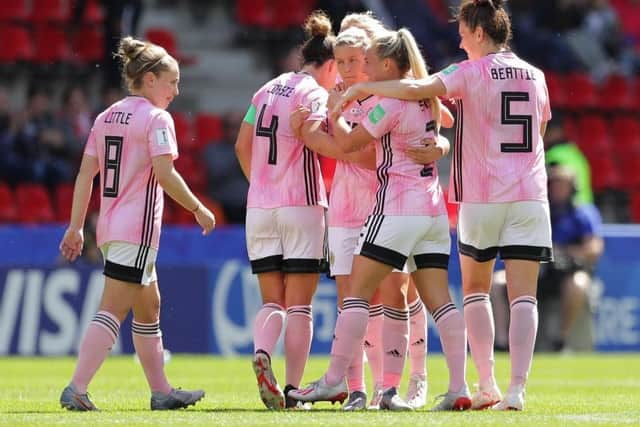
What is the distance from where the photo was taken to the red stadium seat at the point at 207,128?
59.8 ft

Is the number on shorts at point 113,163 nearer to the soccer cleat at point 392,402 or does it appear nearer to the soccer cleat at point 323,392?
the soccer cleat at point 323,392

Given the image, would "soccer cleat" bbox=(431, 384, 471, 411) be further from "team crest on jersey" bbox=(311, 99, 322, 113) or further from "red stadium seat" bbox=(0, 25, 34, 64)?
"red stadium seat" bbox=(0, 25, 34, 64)

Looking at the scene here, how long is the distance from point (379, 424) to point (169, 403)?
1685 millimetres

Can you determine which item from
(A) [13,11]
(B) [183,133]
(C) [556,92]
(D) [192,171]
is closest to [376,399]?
(D) [192,171]

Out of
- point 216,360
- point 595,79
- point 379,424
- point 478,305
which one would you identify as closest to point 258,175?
point 478,305

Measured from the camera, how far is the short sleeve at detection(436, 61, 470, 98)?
7.90 m

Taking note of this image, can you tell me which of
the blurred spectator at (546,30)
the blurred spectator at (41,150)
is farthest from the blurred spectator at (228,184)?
the blurred spectator at (546,30)

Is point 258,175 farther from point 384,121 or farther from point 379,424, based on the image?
point 379,424

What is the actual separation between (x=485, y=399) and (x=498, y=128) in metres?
1.42

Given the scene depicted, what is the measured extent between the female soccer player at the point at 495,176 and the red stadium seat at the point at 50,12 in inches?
452

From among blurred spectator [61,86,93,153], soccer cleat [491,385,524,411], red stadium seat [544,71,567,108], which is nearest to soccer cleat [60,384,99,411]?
soccer cleat [491,385,524,411]

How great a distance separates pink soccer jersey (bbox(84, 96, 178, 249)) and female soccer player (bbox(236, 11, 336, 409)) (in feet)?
1.78

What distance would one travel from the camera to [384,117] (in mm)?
7824

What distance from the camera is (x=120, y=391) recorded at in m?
9.86
